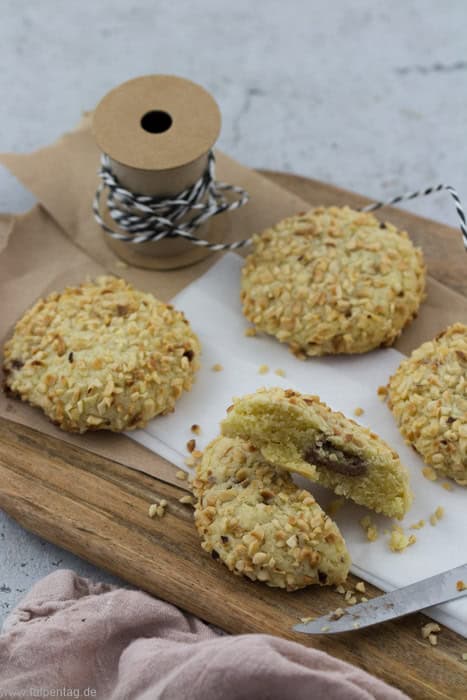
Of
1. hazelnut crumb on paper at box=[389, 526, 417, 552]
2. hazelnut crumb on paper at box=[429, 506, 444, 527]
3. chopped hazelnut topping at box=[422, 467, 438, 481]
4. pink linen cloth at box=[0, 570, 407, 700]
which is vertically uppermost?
chopped hazelnut topping at box=[422, 467, 438, 481]

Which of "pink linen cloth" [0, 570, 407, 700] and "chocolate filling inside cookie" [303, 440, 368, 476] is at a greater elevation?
"chocolate filling inside cookie" [303, 440, 368, 476]

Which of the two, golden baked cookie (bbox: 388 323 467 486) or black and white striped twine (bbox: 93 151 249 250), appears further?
black and white striped twine (bbox: 93 151 249 250)

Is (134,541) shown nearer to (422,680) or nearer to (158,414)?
(158,414)

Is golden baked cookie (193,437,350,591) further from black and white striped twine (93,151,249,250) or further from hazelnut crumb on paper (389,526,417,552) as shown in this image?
black and white striped twine (93,151,249,250)

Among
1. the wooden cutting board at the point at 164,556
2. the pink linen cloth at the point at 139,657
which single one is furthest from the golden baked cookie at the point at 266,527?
the pink linen cloth at the point at 139,657

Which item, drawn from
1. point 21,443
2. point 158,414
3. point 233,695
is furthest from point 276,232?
point 233,695

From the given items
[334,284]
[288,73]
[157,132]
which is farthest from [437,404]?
[288,73]

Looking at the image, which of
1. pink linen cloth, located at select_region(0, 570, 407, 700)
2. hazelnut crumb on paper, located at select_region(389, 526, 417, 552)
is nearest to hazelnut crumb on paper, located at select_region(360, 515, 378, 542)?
hazelnut crumb on paper, located at select_region(389, 526, 417, 552)
